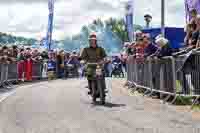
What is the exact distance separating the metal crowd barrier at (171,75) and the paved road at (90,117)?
0.67 metres

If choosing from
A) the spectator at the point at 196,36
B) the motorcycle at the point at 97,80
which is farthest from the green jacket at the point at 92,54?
the spectator at the point at 196,36

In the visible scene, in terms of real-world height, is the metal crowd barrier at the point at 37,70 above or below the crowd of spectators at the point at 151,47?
below

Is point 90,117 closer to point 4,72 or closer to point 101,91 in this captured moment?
point 101,91

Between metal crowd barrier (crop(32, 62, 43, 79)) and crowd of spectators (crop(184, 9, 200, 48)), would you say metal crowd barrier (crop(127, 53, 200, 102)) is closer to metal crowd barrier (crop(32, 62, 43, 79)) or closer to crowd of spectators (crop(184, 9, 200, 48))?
crowd of spectators (crop(184, 9, 200, 48))

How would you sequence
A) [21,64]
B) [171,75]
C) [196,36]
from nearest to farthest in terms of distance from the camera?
[196,36] < [171,75] < [21,64]

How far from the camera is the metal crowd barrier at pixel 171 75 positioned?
13.6 meters

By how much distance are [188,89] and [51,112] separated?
12.3 ft

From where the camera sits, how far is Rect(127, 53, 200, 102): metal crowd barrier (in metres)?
13.6

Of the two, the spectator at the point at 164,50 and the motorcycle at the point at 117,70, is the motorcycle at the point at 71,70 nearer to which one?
the motorcycle at the point at 117,70

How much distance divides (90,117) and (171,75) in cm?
399

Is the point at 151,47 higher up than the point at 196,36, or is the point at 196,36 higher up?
the point at 196,36

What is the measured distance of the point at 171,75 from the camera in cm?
1493

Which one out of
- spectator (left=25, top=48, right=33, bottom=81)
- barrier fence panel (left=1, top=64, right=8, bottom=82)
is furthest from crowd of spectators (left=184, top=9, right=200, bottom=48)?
spectator (left=25, top=48, right=33, bottom=81)

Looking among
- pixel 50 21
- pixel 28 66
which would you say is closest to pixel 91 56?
pixel 28 66
